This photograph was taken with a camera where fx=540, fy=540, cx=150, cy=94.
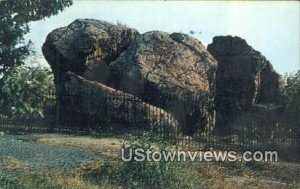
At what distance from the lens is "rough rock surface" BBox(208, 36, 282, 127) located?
58.8 ft

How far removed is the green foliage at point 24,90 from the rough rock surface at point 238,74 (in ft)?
38.1

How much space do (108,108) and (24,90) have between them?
886cm

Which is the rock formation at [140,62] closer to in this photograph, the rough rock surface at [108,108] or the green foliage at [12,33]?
the rough rock surface at [108,108]

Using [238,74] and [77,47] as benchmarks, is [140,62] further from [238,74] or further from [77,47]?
[238,74]

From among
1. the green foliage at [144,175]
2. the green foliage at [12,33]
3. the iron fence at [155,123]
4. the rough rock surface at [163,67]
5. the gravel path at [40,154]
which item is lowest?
the green foliage at [144,175]

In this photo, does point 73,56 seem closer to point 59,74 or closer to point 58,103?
point 59,74

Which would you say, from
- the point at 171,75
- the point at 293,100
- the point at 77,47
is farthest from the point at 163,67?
the point at 293,100

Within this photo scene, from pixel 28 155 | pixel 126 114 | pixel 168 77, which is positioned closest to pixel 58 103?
pixel 126 114

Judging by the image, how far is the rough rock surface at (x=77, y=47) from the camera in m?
16.9

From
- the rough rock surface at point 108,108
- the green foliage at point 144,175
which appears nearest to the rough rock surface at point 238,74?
the rough rock surface at point 108,108

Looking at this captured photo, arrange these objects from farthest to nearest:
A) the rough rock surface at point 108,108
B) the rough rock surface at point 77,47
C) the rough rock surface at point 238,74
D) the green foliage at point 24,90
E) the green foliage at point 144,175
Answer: the rough rock surface at point 238,74 → the rough rock surface at point 77,47 → the rough rock surface at point 108,108 → the green foliage at point 144,175 → the green foliage at point 24,90

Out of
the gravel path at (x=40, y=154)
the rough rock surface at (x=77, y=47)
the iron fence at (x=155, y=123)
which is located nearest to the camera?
the gravel path at (x=40, y=154)

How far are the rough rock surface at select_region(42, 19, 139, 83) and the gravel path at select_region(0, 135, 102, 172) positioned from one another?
4.36 meters

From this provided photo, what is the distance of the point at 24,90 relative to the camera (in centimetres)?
642
